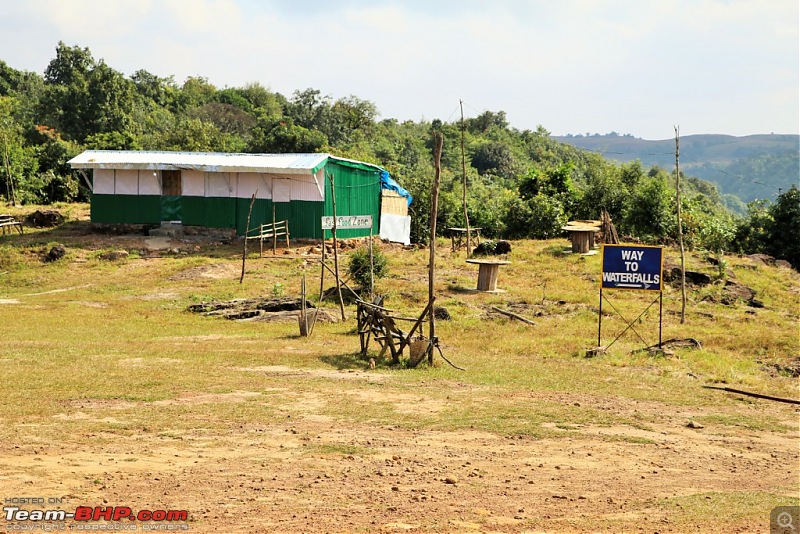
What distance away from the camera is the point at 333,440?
12.0m

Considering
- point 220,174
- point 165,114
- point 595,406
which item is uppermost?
point 165,114

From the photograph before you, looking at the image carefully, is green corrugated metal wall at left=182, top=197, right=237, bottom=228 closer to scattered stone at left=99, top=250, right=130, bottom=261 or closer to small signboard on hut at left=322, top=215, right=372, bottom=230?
scattered stone at left=99, top=250, right=130, bottom=261

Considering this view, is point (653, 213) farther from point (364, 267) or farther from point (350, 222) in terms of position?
point (350, 222)

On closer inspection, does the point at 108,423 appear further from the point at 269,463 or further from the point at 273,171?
the point at 273,171

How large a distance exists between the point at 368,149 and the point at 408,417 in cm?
5466

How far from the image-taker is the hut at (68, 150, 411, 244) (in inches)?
1475

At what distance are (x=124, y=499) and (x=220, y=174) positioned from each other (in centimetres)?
3077

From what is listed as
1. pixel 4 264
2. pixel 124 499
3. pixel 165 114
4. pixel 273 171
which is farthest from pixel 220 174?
pixel 165 114

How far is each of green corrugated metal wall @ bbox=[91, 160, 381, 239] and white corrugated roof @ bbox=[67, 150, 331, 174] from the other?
1444 mm

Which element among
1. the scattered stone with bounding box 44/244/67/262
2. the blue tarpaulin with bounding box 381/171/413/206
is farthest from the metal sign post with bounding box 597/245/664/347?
the scattered stone with bounding box 44/244/67/262

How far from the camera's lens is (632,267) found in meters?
21.0

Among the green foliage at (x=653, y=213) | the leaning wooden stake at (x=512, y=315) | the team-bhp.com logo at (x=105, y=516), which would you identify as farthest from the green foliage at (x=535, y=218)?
the team-bhp.com logo at (x=105, y=516)

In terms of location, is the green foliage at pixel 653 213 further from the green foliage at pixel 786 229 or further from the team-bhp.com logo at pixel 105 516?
the team-bhp.com logo at pixel 105 516

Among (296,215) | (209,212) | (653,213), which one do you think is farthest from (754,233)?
(209,212)
